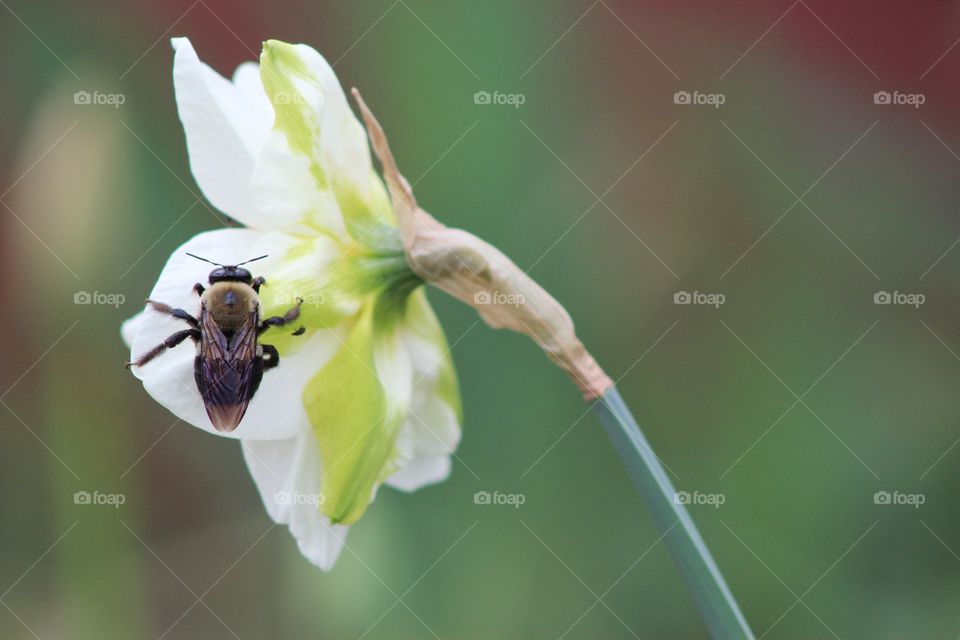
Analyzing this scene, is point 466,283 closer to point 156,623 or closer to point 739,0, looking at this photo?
point 156,623

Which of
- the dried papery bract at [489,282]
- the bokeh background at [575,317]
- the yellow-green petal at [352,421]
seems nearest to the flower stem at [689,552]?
the dried papery bract at [489,282]

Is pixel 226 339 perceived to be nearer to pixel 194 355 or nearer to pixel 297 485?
pixel 194 355

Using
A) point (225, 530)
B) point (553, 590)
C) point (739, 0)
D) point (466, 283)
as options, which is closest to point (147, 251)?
point (225, 530)

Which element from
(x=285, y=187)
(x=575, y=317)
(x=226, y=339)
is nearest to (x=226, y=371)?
(x=226, y=339)

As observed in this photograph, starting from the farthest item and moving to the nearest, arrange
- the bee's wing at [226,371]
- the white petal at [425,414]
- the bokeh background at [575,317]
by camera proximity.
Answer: the bokeh background at [575,317] → the white petal at [425,414] → the bee's wing at [226,371]

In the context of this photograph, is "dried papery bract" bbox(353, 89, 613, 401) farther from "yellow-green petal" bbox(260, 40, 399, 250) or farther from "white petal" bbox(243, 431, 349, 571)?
"white petal" bbox(243, 431, 349, 571)

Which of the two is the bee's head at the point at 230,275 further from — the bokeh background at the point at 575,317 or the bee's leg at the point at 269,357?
the bokeh background at the point at 575,317

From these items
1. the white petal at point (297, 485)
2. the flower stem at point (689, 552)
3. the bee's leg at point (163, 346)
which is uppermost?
the flower stem at point (689, 552)
